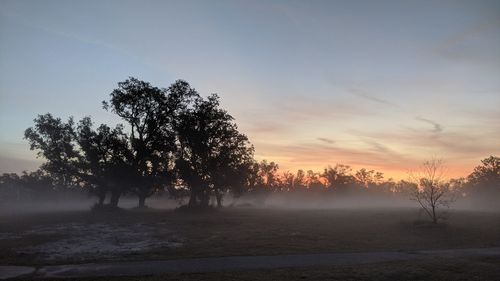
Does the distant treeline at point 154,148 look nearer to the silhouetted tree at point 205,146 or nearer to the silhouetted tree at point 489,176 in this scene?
the silhouetted tree at point 205,146

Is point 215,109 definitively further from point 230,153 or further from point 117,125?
point 117,125

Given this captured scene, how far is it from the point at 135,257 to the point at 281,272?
7.73 metres

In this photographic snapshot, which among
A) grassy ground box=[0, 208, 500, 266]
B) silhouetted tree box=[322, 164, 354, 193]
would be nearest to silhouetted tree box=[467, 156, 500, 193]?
silhouetted tree box=[322, 164, 354, 193]

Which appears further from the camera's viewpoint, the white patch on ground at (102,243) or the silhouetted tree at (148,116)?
the silhouetted tree at (148,116)

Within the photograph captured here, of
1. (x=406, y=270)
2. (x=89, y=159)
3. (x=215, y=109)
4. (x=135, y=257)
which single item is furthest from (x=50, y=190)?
(x=406, y=270)

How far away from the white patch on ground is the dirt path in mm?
2910

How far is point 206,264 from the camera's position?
1831 centimetres

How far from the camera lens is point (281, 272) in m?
16.4

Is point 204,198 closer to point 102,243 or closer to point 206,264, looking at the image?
point 102,243

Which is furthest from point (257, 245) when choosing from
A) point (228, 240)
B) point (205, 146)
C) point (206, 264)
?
point (205, 146)

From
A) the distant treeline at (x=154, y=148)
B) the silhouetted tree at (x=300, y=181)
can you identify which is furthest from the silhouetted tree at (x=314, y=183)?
the distant treeline at (x=154, y=148)

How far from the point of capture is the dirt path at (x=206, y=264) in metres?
16.2

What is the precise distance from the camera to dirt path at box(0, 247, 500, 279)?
1620 cm

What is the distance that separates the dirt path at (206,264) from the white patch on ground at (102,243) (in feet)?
9.55
